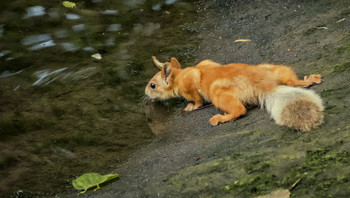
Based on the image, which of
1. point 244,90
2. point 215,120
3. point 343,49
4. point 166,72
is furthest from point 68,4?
point 343,49

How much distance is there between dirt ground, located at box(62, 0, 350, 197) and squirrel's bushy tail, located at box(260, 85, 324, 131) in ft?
0.23

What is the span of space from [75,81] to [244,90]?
2.88 metres

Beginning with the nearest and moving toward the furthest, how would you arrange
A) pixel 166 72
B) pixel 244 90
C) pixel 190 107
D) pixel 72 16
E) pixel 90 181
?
pixel 90 181, pixel 244 90, pixel 190 107, pixel 166 72, pixel 72 16

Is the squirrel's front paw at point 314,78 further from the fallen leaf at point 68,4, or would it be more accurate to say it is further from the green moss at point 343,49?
the fallen leaf at point 68,4

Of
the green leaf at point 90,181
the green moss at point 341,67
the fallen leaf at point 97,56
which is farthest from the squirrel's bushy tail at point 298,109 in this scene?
the fallen leaf at point 97,56

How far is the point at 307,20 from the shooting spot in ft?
23.2

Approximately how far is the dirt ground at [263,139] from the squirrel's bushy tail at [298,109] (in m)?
0.07

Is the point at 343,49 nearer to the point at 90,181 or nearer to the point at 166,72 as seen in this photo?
the point at 166,72

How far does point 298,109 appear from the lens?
394 cm

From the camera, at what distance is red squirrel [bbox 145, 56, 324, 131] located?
155 inches

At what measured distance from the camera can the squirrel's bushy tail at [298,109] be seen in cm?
381

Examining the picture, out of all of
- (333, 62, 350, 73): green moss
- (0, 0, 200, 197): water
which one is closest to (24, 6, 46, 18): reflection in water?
(0, 0, 200, 197): water

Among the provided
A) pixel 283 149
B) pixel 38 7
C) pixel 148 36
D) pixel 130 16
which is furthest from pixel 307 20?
pixel 38 7

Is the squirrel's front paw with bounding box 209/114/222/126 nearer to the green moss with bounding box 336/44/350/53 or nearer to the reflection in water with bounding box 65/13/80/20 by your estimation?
the green moss with bounding box 336/44/350/53
